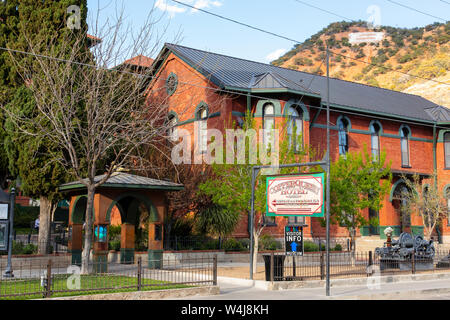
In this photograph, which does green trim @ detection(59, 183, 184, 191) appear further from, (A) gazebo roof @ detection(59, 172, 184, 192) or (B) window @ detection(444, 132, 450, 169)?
(B) window @ detection(444, 132, 450, 169)

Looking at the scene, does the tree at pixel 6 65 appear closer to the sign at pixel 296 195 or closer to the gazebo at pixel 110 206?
the gazebo at pixel 110 206

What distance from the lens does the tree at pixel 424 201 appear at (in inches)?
1268

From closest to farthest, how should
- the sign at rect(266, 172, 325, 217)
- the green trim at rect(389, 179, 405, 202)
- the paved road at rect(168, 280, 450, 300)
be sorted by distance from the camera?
the paved road at rect(168, 280, 450, 300)
the sign at rect(266, 172, 325, 217)
the green trim at rect(389, 179, 405, 202)

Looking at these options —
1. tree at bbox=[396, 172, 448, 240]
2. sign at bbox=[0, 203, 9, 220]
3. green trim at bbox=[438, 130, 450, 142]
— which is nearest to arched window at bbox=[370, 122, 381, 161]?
tree at bbox=[396, 172, 448, 240]

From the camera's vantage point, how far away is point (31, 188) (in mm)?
21734

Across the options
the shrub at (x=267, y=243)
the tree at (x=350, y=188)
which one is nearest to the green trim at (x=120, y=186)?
the tree at (x=350, y=188)

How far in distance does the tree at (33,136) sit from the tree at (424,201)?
2290cm

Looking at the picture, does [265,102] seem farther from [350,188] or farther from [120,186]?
[120,186]

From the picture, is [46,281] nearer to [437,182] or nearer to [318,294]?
[318,294]

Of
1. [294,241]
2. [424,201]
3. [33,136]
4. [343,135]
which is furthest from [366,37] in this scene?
[294,241]

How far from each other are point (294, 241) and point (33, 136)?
12534 millimetres

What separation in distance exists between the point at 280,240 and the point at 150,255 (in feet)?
34.5

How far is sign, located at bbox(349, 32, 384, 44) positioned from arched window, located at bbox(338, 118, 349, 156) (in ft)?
283

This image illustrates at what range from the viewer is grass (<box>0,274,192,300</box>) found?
12.0 m
